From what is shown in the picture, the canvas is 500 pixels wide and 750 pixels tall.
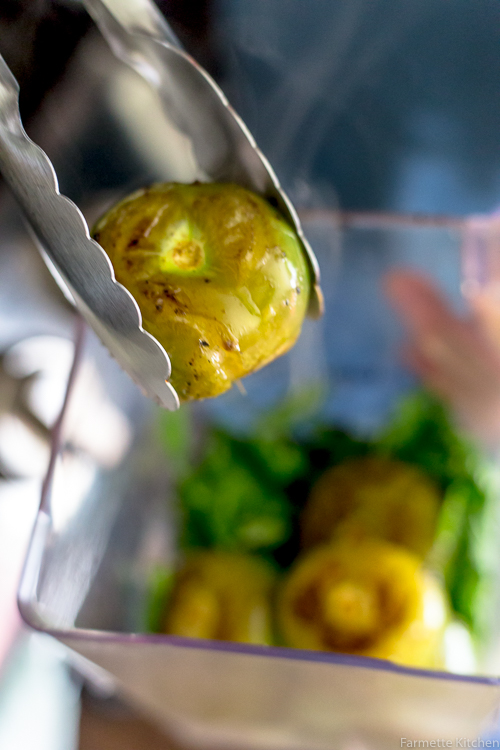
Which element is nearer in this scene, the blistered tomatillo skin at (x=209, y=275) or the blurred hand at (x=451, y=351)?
the blistered tomatillo skin at (x=209, y=275)

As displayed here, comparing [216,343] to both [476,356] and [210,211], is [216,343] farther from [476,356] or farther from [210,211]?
[476,356]

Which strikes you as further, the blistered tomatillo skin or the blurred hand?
the blurred hand

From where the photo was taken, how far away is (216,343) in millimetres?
137

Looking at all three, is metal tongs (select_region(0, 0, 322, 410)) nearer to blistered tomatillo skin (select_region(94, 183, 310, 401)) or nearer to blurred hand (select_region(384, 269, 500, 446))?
blistered tomatillo skin (select_region(94, 183, 310, 401))

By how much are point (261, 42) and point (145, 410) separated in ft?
0.64

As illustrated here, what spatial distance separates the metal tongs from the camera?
0.12m

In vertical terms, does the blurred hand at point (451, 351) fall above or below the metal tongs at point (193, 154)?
below

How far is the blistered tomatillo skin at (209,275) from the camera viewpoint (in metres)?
0.14

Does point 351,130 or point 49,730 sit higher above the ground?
point 351,130

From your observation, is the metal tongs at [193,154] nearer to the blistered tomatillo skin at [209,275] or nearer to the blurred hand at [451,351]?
the blistered tomatillo skin at [209,275]

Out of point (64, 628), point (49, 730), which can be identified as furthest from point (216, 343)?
point (49, 730)

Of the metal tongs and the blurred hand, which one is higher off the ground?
the metal tongs

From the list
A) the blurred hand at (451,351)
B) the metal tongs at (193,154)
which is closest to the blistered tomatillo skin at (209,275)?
the metal tongs at (193,154)

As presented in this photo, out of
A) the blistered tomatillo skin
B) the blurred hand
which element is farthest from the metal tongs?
the blurred hand
